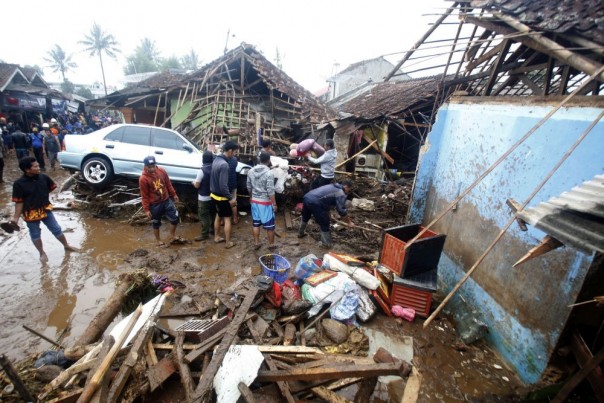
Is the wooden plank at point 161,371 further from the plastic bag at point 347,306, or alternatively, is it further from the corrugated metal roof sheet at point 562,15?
the corrugated metal roof sheet at point 562,15

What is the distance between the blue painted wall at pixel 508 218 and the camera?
107 inches

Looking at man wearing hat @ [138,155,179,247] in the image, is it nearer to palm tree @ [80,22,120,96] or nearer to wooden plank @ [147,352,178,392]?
wooden plank @ [147,352,178,392]

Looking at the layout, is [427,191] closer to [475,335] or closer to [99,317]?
[475,335]

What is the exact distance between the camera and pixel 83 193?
732 cm

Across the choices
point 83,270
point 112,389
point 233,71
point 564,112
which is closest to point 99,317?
point 112,389

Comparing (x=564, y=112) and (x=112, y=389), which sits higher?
(x=564, y=112)

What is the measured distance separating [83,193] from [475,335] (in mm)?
8846

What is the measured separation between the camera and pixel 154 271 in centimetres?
472

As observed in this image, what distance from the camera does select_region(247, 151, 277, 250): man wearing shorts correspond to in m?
5.23

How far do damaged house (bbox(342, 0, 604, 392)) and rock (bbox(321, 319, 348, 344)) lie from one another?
1.40m

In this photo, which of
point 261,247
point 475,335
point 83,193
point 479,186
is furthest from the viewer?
point 83,193

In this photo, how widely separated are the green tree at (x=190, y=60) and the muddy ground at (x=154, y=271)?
183 feet

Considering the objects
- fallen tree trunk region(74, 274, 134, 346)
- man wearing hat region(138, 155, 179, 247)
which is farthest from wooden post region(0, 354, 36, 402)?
man wearing hat region(138, 155, 179, 247)

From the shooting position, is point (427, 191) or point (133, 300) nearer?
point (133, 300)
